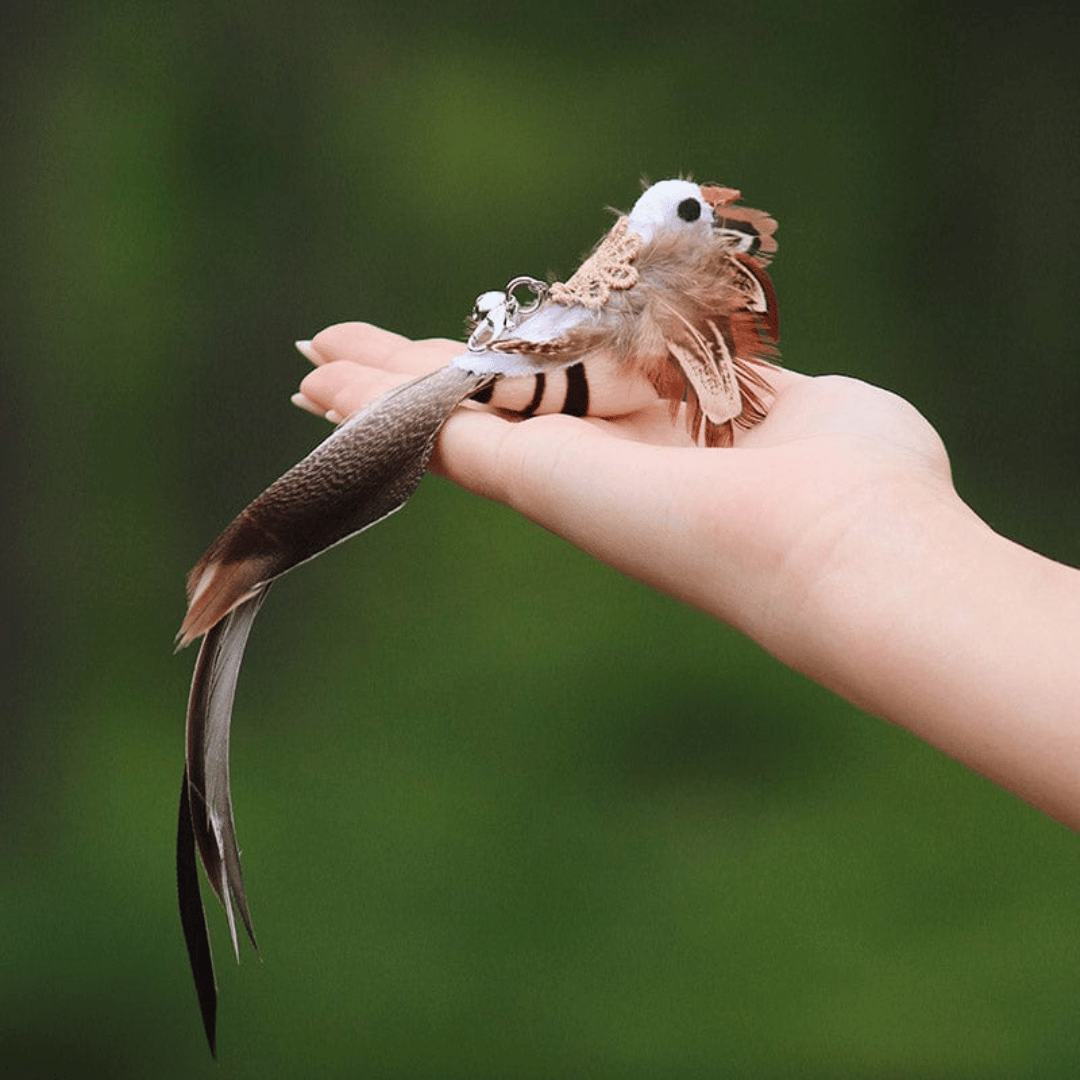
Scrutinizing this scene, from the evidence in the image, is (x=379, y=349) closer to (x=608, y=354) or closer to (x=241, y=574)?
(x=608, y=354)

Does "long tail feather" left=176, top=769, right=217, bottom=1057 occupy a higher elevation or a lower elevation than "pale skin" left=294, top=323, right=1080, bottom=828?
lower

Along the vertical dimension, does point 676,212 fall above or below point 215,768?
above

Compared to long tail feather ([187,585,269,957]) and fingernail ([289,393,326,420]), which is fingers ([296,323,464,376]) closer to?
fingernail ([289,393,326,420])

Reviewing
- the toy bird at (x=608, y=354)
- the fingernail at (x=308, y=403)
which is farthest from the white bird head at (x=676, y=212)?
Result: the fingernail at (x=308, y=403)

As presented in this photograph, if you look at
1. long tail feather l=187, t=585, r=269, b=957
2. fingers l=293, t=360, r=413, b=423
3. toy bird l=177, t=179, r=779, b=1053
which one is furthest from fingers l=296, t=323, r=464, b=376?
long tail feather l=187, t=585, r=269, b=957

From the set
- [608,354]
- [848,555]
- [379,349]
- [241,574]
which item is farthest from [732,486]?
[379,349]

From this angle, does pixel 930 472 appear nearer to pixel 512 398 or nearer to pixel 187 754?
pixel 512 398
